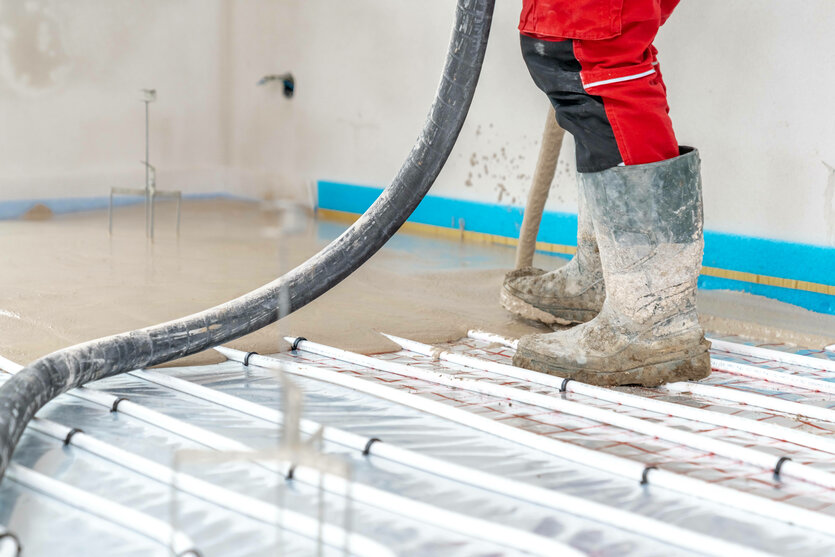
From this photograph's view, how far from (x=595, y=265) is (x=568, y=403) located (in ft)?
2.28

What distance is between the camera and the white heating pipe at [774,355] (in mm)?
1825

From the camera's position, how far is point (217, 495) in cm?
107

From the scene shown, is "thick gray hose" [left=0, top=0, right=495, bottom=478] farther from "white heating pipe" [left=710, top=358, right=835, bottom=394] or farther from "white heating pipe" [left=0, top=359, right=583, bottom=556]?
"white heating pipe" [left=710, top=358, right=835, bottom=394]

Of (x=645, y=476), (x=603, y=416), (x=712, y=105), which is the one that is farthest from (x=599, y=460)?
(x=712, y=105)

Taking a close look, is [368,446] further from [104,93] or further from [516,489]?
[104,93]

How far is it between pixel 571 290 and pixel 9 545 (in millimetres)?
1451

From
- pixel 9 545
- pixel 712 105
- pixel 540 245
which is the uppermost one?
pixel 712 105

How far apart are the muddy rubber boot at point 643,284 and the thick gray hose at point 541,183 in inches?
24.6

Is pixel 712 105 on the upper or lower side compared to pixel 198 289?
upper

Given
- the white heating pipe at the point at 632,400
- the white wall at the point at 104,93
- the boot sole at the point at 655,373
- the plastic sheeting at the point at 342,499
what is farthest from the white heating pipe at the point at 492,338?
the white wall at the point at 104,93

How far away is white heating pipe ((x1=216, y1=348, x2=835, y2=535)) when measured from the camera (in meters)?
1.06

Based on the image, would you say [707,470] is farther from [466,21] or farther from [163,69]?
[163,69]

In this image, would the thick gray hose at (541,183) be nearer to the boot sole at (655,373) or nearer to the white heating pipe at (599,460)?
the boot sole at (655,373)

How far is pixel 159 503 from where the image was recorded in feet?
3.53
